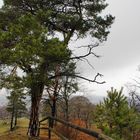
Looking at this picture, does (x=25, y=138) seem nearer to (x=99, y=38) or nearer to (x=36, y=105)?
(x=36, y=105)

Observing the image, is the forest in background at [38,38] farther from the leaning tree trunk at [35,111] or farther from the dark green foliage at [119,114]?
the dark green foliage at [119,114]

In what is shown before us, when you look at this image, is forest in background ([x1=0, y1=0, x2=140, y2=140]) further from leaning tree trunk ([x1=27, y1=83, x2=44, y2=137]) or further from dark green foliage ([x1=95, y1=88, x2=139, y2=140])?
dark green foliage ([x1=95, y1=88, x2=139, y2=140])

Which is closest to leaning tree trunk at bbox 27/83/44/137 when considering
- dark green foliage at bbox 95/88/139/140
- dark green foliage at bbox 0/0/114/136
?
dark green foliage at bbox 0/0/114/136

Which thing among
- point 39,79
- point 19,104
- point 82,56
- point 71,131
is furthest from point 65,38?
point 19,104

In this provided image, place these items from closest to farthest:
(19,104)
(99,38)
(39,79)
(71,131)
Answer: (71,131) → (39,79) → (99,38) → (19,104)

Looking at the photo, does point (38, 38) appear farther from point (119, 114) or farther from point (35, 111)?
point (119, 114)

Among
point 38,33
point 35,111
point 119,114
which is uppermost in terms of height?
point 38,33

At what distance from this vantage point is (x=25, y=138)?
61.2 ft

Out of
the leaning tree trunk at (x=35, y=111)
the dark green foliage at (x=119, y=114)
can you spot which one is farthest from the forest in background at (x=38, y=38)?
the dark green foliage at (x=119, y=114)

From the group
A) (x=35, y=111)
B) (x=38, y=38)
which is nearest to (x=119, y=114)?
(x=35, y=111)

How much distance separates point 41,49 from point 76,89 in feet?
70.3

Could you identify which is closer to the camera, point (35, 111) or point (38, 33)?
point (38, 33)

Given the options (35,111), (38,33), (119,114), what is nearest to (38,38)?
→ (38,33)

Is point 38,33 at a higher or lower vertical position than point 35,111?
higher
